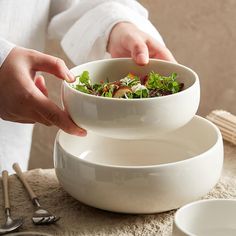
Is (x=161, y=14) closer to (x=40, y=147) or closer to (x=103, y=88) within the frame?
(x=40, y=147)

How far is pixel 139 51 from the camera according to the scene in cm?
103

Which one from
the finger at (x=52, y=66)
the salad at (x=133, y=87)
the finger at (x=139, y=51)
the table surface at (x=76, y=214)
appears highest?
the finger at (x=52, y=66)

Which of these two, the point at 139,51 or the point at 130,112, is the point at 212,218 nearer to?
the point at 130,112

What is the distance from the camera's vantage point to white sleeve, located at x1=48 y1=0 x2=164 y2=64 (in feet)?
4.10

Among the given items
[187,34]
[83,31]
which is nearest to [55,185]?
[83,31]

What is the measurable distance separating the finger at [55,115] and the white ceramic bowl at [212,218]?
8.5 inches

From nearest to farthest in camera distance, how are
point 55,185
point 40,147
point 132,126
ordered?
point 132,126, point 55,185, point 40,147

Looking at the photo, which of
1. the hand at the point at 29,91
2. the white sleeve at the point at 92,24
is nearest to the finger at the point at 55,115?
the hand at the point at 29,91

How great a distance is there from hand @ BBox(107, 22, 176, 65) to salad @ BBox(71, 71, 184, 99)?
2.7 inches

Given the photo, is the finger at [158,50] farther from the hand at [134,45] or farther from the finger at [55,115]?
the finger at [55,115]

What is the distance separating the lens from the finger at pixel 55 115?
93cm

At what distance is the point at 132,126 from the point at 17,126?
1.90ft

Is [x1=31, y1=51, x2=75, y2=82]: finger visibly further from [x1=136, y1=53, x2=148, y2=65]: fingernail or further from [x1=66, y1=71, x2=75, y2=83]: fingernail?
[x1=136, y1=53, x2=148, y2=65]: fingernail

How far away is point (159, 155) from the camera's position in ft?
3.44
